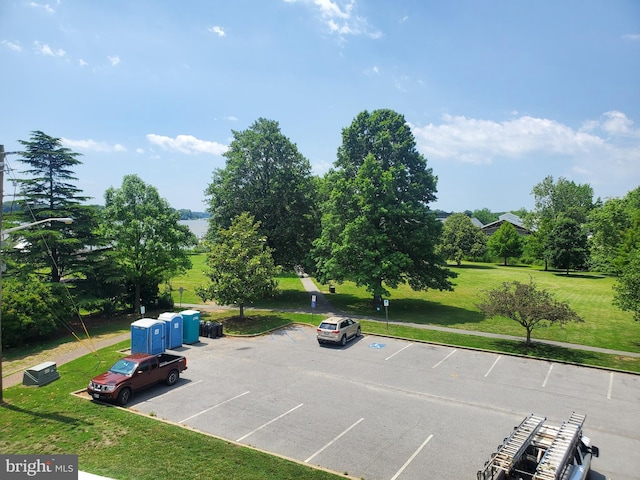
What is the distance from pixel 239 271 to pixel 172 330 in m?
6.60

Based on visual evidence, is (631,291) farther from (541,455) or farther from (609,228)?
(609,228)

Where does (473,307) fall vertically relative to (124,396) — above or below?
below

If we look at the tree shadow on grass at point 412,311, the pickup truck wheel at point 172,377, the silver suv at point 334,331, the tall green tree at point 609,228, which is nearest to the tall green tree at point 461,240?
the tall green tree at point 609,228

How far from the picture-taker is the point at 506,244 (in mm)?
82000

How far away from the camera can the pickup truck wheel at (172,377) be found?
1675 cm

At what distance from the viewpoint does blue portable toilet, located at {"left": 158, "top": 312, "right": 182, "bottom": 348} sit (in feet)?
73.7

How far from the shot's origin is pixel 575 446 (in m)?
9.95

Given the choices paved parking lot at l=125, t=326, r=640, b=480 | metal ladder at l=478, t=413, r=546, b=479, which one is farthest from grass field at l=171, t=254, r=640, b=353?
metal ladder at l=478, t=413, r=546, b=479

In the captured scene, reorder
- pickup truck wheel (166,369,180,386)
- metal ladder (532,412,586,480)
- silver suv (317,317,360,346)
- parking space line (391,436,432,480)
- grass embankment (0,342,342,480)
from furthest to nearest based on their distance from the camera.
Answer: silver suv (317,317,360,346)
pickup truck wheel (166,369,180,386)
parking space line (391,436,432,480)
grass embankment (0,342,342,480)
metal ladder (532,412,586,480)

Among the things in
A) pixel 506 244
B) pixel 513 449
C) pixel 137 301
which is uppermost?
pixel 506 244

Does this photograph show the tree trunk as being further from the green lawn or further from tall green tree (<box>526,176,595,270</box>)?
tall green tree (<box>526,176,595,270</box>)

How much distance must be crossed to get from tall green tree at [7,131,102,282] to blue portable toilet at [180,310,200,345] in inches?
366

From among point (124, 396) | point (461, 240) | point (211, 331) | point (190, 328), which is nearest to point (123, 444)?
point (124, 396)

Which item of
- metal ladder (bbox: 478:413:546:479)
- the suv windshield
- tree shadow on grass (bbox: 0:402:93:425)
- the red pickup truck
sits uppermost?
metal ladder (bbox: 478:413:546:479)
